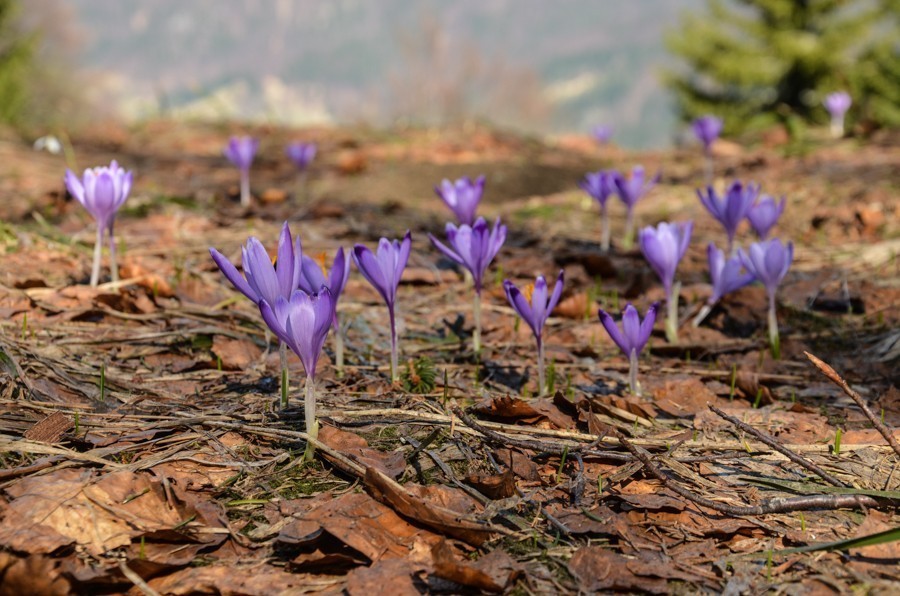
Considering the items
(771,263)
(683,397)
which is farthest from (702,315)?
(683,397)

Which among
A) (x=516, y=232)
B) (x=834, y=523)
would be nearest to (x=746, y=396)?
(x=834, y=523)

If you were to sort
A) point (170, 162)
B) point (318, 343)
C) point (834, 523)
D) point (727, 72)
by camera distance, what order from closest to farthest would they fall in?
point (834, 523), point (318, 343), point (170, 162), point (727, 72)

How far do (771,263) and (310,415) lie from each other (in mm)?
1868

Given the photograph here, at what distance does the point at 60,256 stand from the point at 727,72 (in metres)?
16.5

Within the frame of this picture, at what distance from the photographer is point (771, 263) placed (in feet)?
9.16

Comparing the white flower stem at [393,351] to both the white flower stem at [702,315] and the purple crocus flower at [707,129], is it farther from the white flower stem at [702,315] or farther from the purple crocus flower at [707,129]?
the purple crocus flower at [707,129]

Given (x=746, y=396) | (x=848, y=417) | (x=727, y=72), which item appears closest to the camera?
(x=848, y=417)

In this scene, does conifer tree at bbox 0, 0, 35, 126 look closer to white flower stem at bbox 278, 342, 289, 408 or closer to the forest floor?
the forest floor

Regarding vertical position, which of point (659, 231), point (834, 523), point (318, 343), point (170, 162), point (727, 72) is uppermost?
point (727, 72)

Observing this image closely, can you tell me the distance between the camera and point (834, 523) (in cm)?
164

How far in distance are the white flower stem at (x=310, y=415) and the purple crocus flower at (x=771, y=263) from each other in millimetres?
1786

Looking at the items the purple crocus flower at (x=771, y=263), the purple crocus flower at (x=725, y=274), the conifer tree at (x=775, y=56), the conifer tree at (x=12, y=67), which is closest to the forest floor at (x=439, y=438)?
the purple crocus flower at (x=771, y=263)

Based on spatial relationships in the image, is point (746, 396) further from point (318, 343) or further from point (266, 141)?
point (266, 141)

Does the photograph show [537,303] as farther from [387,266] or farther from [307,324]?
[307,324]
